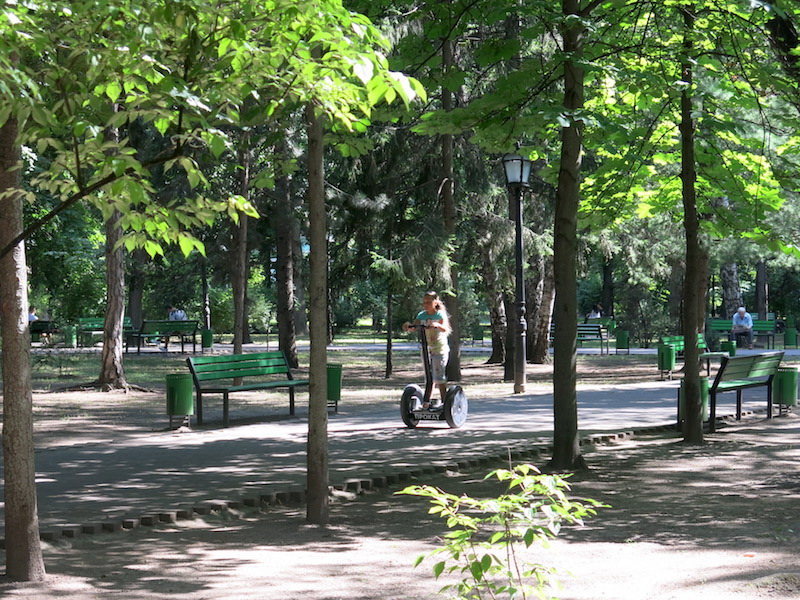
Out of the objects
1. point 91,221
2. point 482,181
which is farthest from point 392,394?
point 91,221

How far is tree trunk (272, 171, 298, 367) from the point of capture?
2670cm

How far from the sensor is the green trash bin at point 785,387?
52.8ft

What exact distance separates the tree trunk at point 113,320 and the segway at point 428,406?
7.59 meters

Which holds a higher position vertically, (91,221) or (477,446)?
(91,221)

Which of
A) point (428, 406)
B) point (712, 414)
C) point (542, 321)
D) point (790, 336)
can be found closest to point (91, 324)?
point (542, 321)

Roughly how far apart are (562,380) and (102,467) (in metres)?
4.78

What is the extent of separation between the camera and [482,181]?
23.5 m

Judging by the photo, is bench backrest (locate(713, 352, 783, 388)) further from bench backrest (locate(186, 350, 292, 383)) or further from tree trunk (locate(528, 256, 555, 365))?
tree trunk (locate(528, 256, 555, 365))

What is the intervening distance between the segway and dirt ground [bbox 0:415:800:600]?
314 cm

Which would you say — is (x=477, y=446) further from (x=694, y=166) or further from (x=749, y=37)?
(x=749, y=37)

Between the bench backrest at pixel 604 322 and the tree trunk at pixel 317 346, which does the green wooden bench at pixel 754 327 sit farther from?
the tree trunk at pixel 317 346

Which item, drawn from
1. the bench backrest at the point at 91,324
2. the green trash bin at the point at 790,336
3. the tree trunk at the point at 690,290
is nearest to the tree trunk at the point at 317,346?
the tree trunk at the point at 690,290

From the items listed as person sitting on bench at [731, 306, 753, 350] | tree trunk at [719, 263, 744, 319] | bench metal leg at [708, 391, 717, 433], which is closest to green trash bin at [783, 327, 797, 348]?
tree trunk at [719, 263, 744, 319]

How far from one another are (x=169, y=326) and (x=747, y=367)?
21.9 m
